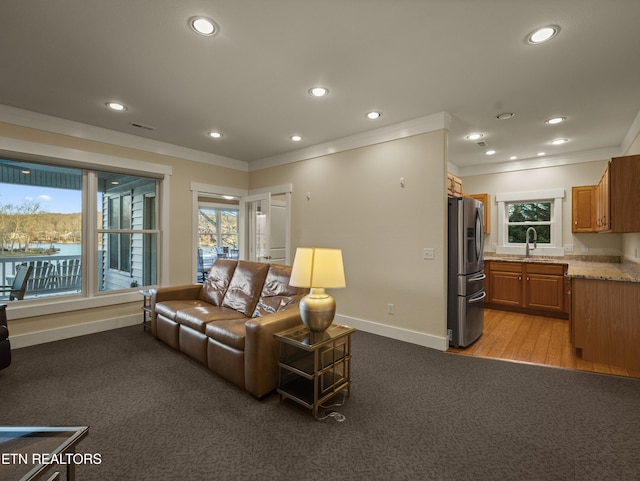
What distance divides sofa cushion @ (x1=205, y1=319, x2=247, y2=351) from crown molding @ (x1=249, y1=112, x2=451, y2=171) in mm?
2814

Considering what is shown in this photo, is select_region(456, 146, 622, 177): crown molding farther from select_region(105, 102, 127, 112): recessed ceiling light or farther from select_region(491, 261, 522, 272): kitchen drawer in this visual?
select_region(105, 102, 127, 112): recessed ceiling light

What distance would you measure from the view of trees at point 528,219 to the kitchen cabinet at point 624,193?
103 inches

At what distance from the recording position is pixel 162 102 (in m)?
3.24

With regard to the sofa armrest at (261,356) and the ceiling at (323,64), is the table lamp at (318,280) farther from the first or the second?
the ceiling at (323,64)

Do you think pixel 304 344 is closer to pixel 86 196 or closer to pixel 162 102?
pixel 162 102

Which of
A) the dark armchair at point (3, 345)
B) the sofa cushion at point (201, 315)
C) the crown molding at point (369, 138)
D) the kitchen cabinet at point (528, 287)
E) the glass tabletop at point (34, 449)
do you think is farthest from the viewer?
the kitchen cabinet at point (528, 287)

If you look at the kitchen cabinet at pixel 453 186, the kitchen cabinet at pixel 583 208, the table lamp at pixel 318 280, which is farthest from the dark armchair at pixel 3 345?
the kitchen cabinet at pixel 583 208

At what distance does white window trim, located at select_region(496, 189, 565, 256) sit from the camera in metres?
5.29

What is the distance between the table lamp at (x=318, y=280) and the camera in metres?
2.28

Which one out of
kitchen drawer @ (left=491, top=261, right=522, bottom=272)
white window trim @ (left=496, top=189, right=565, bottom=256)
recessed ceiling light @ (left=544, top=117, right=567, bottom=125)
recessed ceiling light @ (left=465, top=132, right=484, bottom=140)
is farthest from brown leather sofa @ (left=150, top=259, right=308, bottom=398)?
white window trim @ (left=496, top=189, right=565, bottom=256)

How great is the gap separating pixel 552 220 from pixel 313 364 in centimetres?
539

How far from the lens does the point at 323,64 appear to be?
99.7 inches

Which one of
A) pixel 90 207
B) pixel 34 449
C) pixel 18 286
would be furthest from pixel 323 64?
pixel 18 286

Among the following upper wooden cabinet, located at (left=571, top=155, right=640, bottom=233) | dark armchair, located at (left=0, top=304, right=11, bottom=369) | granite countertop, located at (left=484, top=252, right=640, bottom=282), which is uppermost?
upper wooden cabinet, located at (left=571, top=155, right=640, bottom=233)
